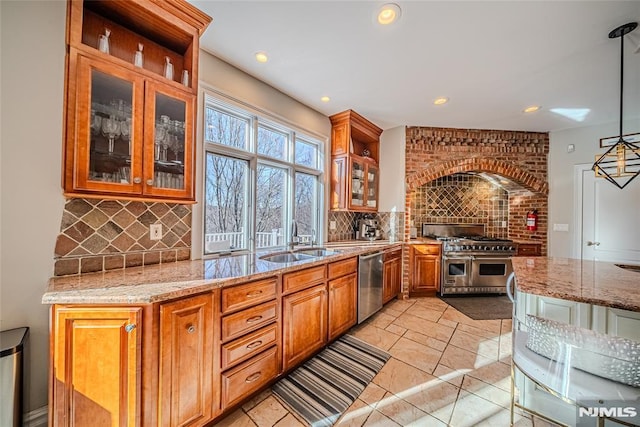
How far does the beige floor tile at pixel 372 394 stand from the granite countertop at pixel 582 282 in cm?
126

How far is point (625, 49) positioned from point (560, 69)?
40 cm

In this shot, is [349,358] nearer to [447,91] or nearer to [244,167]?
[244,167]

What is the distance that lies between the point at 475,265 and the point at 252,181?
3.80 meters

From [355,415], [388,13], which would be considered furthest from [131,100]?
[355,415]

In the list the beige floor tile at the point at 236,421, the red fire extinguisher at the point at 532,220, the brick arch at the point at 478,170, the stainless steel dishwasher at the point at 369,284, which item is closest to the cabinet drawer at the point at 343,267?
the stainless steel dishwasher at the point at 369,284

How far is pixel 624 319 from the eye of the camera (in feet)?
4.37

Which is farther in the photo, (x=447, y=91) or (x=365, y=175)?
(x=365, y=175)

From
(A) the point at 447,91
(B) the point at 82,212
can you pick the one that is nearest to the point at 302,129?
(A) the point at 447,91

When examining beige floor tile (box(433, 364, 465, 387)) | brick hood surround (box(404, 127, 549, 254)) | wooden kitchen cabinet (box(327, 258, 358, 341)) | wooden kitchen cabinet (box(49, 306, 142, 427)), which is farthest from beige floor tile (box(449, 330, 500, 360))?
wooden kitchen cabinet (box(49, 306, 142, 427))

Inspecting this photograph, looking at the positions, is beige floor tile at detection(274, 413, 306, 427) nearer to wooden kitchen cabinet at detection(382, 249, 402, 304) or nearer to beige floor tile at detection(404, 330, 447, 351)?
beige floor tile at detection(404, 330, 447, 351)

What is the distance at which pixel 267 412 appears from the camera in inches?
64.2

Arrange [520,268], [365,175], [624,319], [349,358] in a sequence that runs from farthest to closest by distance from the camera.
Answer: [365,175] < [349,358] < [520,268] < [624,319]

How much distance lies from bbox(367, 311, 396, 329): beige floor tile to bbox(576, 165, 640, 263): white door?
3.38 meters

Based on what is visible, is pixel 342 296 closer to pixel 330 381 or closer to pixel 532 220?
pixel 330 381
